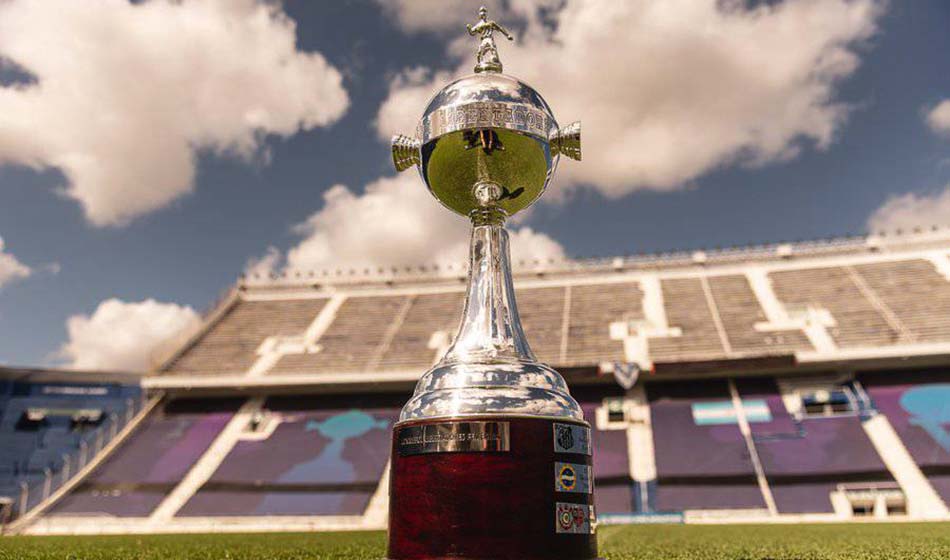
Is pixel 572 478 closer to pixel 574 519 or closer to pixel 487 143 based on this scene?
pixel 574 519

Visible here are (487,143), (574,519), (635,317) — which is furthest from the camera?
(635,317)

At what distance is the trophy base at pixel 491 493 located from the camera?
283cm

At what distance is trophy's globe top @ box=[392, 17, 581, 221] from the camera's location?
3379 mm

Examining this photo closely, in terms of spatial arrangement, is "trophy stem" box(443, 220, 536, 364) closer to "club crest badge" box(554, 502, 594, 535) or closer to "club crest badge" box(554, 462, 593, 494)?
"club crest badge" box(554, 462, 593, 494)

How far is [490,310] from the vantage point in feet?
11.2

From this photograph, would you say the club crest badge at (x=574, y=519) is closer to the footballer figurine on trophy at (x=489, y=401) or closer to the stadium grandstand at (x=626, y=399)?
the footballer figurine on trophy at (x=489, y=401)

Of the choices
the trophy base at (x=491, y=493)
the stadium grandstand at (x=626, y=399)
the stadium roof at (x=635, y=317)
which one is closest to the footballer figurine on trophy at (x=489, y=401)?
the trophy base at (x=491, y=493)

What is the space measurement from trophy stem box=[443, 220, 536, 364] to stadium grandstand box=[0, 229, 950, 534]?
14994mm

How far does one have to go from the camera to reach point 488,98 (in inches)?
133

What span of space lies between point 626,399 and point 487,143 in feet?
62.9

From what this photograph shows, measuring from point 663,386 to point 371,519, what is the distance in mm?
9903

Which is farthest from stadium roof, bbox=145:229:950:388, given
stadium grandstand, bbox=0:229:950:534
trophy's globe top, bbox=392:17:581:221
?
trophy's globe top, bbox=392:17:581:221

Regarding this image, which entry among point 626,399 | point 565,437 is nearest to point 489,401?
point 565,437

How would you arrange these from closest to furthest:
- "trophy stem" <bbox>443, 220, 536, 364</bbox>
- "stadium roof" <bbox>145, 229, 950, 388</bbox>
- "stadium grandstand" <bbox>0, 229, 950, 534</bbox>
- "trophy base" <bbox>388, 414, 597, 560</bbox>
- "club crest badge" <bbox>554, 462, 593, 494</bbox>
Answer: "trophy base" <bbox>388, 414, 597, 560</bbox> < "club crest badge" <bbox>554, 462, 593, 494</bbox> < "trophy stem" <bbox>443, 220, 536, 364</bbox> < "stadium grandstand" <bbox>0, 229, 950, 534</bbox> < "stadium roof" <bbox>145, 229, 950, 388</bbox>
